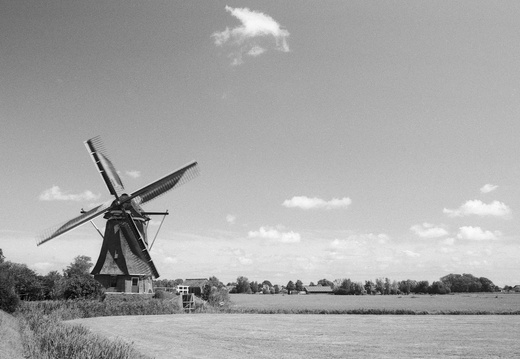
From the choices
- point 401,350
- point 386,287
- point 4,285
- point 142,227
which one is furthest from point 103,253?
point 386,287

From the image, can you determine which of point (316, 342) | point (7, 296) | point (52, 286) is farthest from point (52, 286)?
point (316, 342)

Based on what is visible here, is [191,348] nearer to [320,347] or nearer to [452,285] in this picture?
[320,347]

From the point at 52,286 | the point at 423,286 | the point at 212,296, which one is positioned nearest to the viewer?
the point at 52,286

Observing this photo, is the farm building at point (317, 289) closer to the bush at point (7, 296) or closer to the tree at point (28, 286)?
the tree at point (28, 286)

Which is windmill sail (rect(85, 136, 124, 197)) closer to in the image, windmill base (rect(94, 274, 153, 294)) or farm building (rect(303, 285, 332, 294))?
windmill base (rect(94, 274, 153, 294))

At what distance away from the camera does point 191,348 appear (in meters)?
21.0

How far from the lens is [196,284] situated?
9031cm

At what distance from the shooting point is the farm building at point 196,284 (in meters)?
88.0

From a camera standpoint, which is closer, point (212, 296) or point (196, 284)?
point (212, 296)

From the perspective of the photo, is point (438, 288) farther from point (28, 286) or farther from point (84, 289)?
point (28, 286)

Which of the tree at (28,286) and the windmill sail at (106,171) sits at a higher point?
the windmill sail at (106,171)

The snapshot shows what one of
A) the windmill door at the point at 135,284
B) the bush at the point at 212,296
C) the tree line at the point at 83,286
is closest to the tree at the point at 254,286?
the tree line at the point at 83,286

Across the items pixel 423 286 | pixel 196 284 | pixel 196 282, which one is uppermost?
pixel 196 282

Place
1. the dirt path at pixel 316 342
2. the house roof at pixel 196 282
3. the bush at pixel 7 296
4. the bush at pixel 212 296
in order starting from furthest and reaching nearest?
the house roof at pixel 196 282, the bush at pixel 212 296, the bush at pixel 7 296, the dirt path at pixel 316 342
